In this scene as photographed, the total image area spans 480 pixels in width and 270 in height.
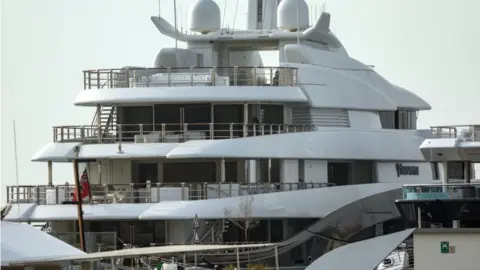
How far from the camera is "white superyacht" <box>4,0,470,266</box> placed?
5844cm

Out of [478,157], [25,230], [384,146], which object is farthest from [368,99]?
[25,230]

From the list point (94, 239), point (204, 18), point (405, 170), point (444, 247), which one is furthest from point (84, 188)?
point (444, 247)

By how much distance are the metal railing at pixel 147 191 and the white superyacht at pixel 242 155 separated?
4 centimetres

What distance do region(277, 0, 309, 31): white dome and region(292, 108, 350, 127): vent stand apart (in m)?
4.23

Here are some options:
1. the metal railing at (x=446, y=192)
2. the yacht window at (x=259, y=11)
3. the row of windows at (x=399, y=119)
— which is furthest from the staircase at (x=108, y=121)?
the metal railing at (x=446, y=192)

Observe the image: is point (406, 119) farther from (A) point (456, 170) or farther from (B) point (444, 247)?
(B) point (444, 247)

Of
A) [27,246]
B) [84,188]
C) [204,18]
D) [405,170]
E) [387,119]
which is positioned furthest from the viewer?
[204,18]

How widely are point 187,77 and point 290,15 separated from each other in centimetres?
575

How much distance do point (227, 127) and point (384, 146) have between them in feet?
14.5

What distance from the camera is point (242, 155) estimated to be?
59.1m

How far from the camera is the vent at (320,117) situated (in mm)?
61688

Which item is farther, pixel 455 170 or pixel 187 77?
pixel 187 77

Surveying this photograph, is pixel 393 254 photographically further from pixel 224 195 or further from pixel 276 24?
pixel 276 24

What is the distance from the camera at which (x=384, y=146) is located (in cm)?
6166
